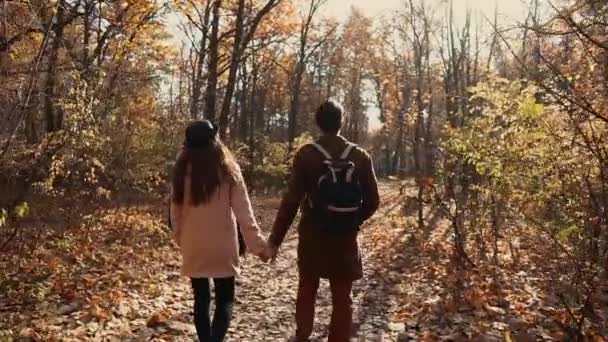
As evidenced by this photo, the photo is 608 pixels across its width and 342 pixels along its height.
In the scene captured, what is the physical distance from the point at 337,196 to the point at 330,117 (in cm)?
61

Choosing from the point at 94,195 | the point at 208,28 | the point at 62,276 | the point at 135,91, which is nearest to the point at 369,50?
the point at 208,28

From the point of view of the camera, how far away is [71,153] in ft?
24.9

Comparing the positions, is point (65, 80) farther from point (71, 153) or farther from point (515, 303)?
point (515, 303)

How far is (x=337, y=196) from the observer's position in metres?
3.85

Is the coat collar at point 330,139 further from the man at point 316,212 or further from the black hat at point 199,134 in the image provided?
the black hat at point 199,134

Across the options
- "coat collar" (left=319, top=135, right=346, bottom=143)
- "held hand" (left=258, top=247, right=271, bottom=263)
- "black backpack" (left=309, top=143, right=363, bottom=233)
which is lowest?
"held hand" (left=258, top=247, right=271, bottom=263)

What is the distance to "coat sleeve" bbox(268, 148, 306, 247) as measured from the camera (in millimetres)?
4004

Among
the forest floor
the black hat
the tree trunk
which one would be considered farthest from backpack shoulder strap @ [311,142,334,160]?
the tree trunk

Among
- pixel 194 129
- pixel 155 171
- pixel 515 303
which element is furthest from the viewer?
pixel 155 171

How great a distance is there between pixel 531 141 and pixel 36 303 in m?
6.20

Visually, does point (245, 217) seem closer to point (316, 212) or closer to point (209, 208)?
point (209, 208)

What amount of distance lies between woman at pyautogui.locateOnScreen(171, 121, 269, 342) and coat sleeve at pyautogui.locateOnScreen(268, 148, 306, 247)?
0.18 metres

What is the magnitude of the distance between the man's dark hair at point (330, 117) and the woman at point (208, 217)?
2.47ft

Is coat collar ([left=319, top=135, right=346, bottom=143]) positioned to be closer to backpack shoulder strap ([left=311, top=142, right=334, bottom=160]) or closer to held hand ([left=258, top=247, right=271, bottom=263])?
backpack shoulder strap ([left=311, top=142, right=334, bottom=160])
